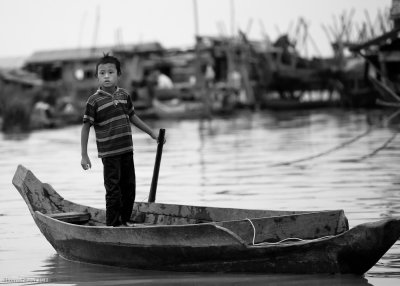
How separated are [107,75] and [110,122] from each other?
329mm

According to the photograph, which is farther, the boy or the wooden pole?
the wooden pole

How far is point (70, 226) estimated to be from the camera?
655 cm

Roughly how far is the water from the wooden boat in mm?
87

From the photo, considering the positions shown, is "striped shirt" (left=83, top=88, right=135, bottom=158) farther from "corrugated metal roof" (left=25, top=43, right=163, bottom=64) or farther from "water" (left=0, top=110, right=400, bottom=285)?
"corrugated metal roof" (left=25, top=43, right=163, bottom=64)

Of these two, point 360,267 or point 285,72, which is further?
point 285,72

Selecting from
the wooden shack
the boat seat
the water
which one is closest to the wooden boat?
the water

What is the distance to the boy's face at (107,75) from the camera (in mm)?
6594

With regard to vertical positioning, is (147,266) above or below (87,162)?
below

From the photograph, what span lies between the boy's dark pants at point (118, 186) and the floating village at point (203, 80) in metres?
24.4

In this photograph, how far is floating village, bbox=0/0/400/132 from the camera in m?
33.9

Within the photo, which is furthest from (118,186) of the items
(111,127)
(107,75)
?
(107,75)

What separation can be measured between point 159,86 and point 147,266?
33.9 metres

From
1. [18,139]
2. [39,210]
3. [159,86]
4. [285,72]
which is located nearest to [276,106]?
[285,72]

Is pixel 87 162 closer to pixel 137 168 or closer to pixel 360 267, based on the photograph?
pixel 360 267
